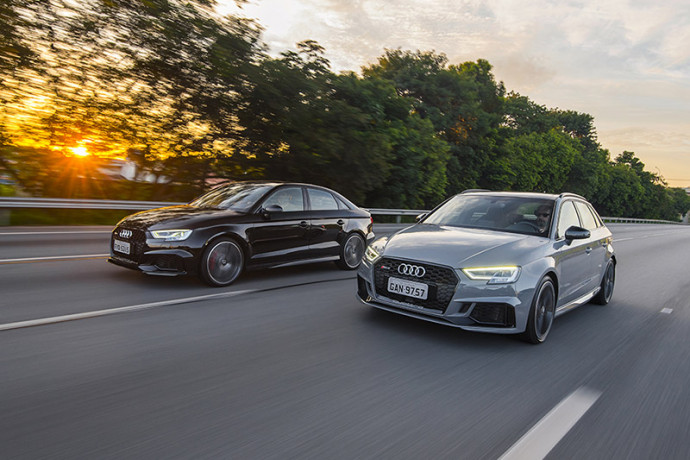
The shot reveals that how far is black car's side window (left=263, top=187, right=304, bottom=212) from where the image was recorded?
7695mm

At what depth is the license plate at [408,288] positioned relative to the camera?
4.75 metres

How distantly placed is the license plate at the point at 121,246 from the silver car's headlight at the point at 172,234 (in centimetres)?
46

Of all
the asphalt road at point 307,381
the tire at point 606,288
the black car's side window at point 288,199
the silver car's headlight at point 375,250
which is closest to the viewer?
the asphalt road at point 307,381

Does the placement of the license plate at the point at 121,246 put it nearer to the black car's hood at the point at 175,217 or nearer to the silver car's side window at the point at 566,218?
the black car's hood at the point at 175,217

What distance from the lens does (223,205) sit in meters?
7.53

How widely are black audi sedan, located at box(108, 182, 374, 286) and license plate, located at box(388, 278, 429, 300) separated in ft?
8.98

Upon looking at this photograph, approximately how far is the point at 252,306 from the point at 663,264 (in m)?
11.6

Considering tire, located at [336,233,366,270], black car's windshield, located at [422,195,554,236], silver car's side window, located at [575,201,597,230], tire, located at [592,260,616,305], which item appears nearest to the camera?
black car's windshield, located at [422,195,554,236]

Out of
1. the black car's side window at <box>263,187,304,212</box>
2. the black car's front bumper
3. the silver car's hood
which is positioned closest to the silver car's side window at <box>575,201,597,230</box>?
the silver car's hood

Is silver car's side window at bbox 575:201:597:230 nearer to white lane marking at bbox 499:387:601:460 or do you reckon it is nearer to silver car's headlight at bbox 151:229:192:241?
white lane marking at bbox 499:387:601:460

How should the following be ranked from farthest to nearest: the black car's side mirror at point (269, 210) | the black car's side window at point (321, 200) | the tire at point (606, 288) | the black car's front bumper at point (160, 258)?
the black car's side window at point (321, 200) → the black car's side mirror at point (269, 210) → the tire at point (606, 288) → the black car's front bumper at point (160, 258)

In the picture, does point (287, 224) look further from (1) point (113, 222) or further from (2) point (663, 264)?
(2) point (663, 264)

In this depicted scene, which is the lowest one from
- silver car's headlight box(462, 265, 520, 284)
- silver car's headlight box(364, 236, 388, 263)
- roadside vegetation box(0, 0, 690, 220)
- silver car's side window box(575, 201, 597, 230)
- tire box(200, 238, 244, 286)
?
tire box(200, 238, 244, 286)

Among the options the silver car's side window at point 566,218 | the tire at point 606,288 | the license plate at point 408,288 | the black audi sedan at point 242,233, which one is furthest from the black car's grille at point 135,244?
the tire at point 606,288
